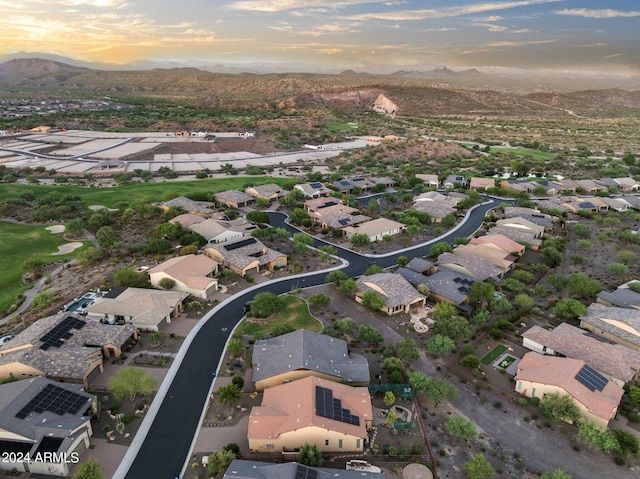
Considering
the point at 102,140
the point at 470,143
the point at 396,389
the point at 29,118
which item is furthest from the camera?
the point at 29,118

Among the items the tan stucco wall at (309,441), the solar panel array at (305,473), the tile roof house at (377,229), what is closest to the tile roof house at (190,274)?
the tan stucco wall at (309,441)

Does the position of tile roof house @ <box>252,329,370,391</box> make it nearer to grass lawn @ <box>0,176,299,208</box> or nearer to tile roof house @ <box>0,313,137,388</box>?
tile roof house @ <box>0,313,137,388</box>

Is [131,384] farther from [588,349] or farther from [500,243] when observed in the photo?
[500,243]

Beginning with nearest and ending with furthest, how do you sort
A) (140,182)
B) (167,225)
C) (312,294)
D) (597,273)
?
(312,294)
(597,273)
(167,225)
(140,182)

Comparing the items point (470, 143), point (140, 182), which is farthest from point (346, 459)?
point (470, 143)

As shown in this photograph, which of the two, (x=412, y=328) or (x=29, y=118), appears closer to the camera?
Answer: (x=412, y=328)

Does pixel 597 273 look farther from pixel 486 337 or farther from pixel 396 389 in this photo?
pixel 396 389

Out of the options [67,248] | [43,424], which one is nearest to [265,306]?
[43,424]
